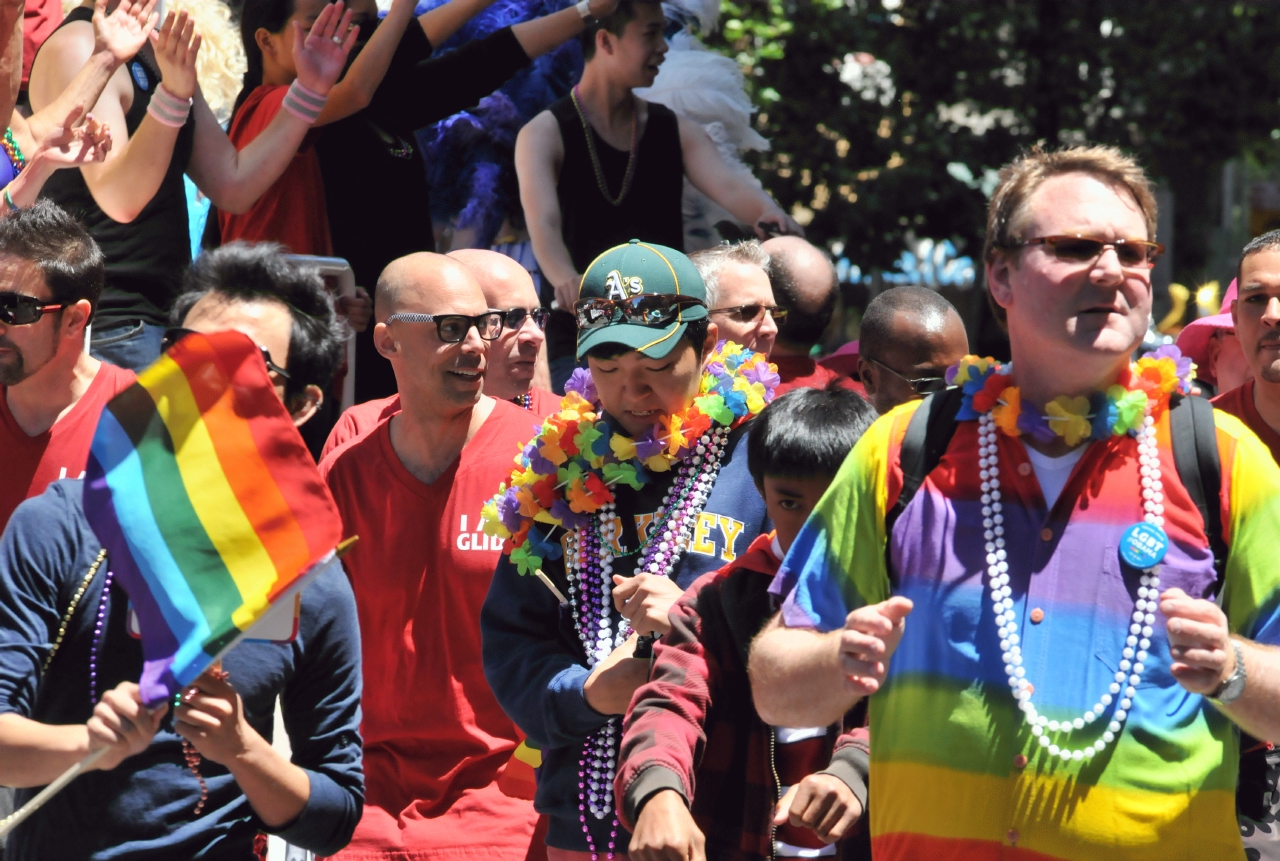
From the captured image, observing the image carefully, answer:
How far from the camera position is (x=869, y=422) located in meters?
3.76

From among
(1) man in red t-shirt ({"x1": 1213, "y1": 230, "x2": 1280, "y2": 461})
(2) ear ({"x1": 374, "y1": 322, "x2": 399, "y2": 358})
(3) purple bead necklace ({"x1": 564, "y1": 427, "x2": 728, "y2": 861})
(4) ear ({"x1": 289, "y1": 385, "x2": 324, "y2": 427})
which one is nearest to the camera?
(4) ear ({"x1": 289, "y1": 385, "x2": 324, "y2": 427})

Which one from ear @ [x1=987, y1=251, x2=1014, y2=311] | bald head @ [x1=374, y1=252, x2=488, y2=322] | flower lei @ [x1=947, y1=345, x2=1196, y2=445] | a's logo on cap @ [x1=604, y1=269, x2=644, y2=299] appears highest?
ear @ [x1=987, y1=251, x2=1014, y2=311]

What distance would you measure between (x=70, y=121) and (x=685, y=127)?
2.81 metres

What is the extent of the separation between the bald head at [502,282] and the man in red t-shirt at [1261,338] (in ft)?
7.78

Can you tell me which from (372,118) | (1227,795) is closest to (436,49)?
(372,118)

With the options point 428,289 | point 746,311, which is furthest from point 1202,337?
point 428,289

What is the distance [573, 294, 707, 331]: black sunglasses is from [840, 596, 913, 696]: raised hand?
1585 millimetres

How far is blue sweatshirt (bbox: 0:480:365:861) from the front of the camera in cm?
322

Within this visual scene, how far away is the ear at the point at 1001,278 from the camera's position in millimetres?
3123

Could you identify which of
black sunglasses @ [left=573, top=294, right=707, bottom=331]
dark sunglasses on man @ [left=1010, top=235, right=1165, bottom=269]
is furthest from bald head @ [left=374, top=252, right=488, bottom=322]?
dark sunglasses on man @ [left=1010, top=235, right=1165, bottom=269]

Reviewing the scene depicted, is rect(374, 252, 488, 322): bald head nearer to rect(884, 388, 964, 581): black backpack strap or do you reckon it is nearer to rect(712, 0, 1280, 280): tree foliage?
rect(884, 388, 964, 581): black backpack strap

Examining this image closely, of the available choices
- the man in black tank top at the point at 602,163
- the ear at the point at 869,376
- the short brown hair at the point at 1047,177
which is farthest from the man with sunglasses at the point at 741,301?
the short brown hair at the point at 1047,177

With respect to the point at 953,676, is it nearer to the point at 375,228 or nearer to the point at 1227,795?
the point at 1227,795

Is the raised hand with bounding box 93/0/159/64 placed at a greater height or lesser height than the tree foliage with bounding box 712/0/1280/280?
greater
